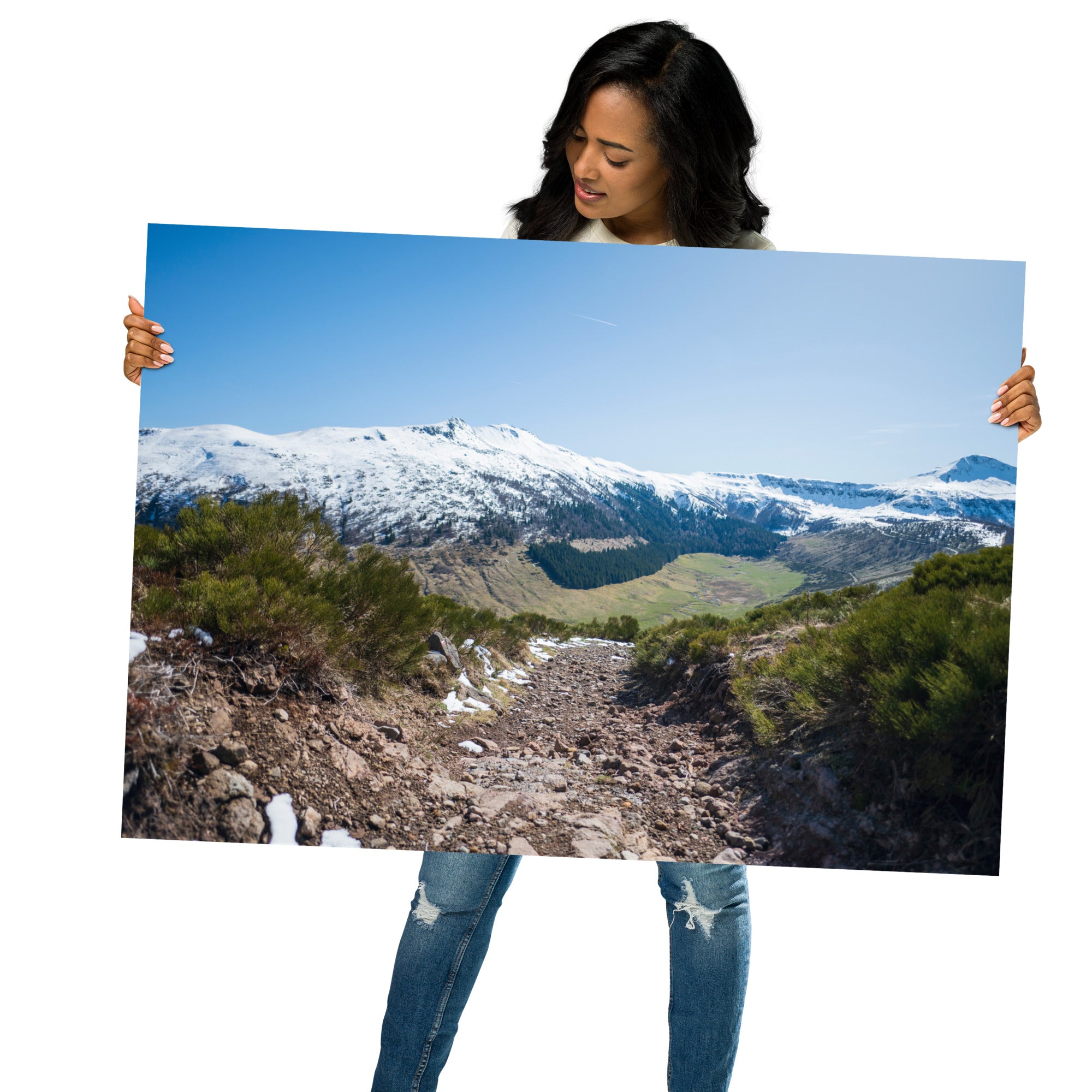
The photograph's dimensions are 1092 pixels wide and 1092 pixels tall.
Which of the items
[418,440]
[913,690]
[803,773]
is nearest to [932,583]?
[913,690]

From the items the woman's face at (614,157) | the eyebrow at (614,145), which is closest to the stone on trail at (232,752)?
the woman's face at (614,157)

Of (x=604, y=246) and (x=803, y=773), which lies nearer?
(x=803, y=773)

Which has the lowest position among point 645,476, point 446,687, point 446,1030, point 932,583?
point 446,1030

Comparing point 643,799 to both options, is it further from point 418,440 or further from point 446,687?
point 418,440

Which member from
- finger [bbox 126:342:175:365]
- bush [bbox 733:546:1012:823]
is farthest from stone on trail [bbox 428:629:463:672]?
finger [bbox 126:342:175:365]

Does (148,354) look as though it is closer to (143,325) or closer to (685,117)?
(143,325)

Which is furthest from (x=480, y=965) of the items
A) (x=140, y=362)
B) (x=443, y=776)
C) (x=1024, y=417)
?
(x=1024, y=417)
